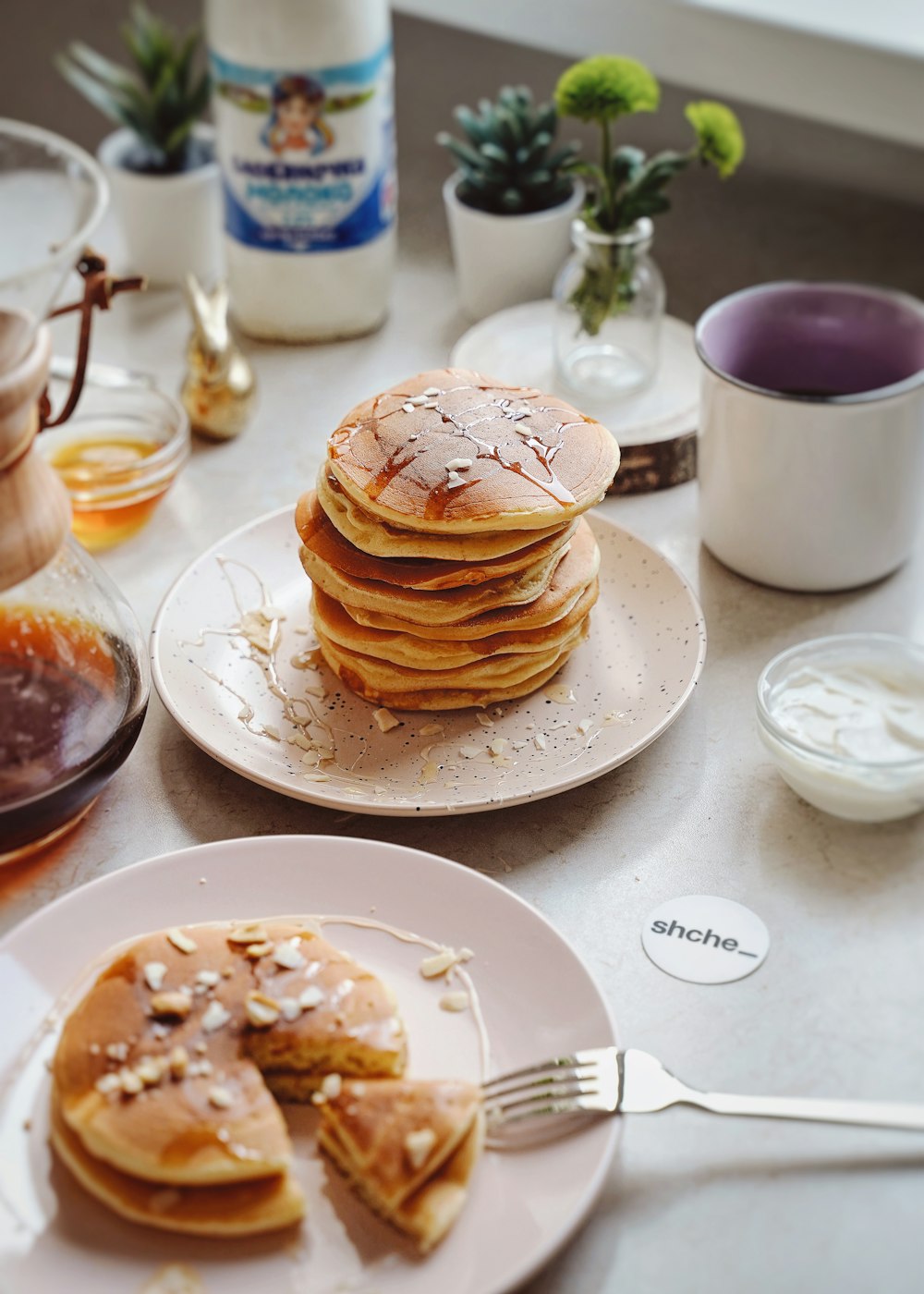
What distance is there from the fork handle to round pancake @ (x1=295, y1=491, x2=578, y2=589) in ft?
1.16

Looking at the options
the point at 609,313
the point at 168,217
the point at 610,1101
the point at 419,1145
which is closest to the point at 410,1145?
the point at 419,1145

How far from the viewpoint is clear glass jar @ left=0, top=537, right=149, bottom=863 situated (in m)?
0.83

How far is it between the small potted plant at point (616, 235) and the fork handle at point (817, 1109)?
75cm

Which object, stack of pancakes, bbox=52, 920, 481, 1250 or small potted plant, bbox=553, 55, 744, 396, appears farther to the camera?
small potted plant, bbox=553, 55, 744, 396

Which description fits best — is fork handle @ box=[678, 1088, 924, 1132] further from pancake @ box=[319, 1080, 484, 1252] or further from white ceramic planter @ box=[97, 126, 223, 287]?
white ceramic planter @ box=[97, 126, 223, 287]

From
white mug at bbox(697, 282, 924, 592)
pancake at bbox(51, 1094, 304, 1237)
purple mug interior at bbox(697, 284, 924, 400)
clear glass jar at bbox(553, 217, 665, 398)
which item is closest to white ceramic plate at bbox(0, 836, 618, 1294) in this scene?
pancake at bbox(51, 1094, 304, 1237)

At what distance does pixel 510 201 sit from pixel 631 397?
0.25 metres

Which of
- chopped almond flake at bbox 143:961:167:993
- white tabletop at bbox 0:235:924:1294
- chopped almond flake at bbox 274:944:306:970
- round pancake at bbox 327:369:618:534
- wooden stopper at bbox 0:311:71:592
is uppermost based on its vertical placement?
wooden stopper at bbox 0:311:71:592

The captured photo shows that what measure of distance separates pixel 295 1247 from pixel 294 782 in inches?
12.0

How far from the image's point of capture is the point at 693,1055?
759 millimetres

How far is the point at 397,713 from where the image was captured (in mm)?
978

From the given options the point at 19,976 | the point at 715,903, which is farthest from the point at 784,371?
the point at 19,976

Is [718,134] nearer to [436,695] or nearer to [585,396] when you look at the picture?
[585,396]

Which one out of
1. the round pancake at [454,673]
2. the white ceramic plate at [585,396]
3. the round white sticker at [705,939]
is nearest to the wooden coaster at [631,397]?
the white ceramic plate at [585,396]
